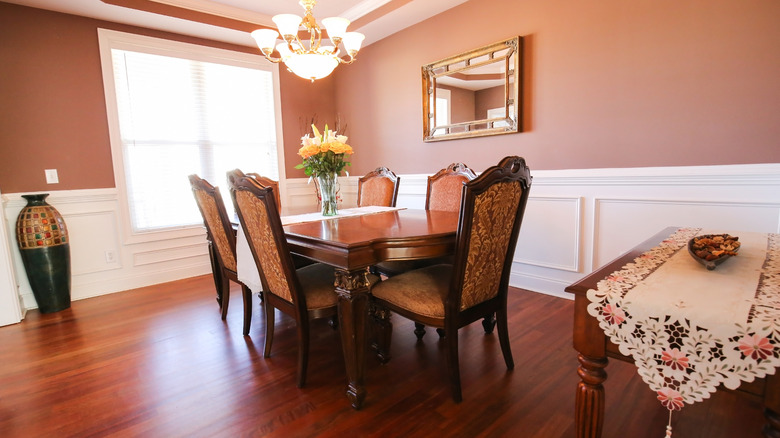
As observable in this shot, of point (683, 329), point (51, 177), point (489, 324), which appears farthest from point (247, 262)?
point (51, 177)

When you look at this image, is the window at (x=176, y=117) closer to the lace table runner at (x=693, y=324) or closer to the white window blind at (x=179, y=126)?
the white window blind at (x=179, y=126)

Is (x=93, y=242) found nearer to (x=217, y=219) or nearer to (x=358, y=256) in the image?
(x=217, y=219)

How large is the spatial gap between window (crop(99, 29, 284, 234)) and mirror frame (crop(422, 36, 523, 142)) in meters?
1.90

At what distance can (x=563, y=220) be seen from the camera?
8.93 feet

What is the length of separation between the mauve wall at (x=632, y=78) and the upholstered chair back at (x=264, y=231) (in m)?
2.13

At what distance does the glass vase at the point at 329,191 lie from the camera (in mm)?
2203

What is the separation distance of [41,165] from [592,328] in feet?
13.2

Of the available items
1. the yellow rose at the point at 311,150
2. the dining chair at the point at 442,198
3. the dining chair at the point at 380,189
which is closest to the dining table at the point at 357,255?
the yellow rose at the point at 311,150

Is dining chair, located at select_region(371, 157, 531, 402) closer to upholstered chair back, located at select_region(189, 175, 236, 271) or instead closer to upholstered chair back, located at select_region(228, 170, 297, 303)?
upholstered chair back, located at select_region(228, 170, 297, 303)

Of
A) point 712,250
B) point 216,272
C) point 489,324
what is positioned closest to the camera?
point 712,250

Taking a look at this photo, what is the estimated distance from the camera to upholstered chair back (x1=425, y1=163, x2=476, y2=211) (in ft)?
8.12

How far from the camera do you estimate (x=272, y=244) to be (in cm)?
161

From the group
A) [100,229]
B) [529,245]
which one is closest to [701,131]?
[529,245]

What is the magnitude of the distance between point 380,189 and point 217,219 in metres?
1.26
